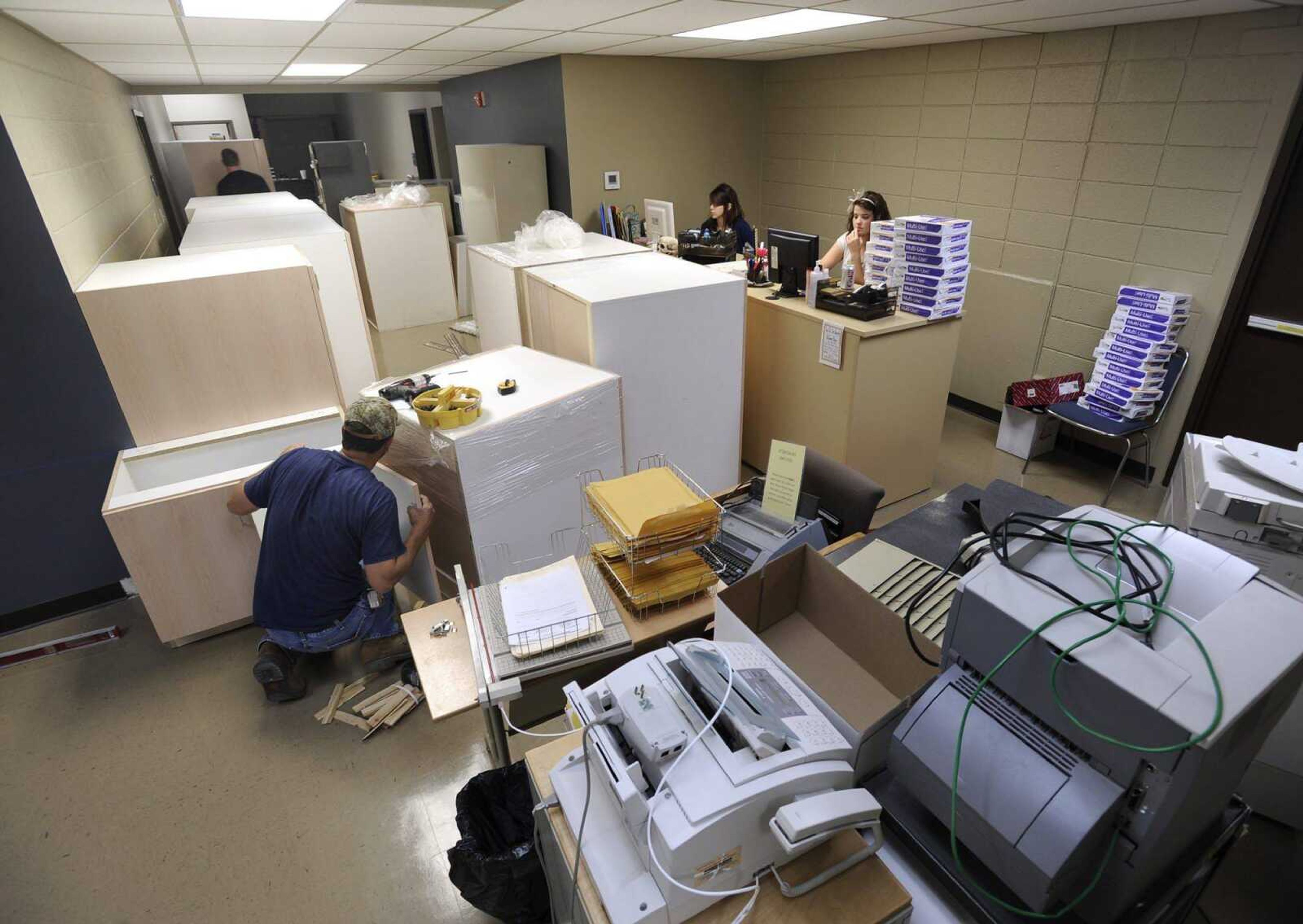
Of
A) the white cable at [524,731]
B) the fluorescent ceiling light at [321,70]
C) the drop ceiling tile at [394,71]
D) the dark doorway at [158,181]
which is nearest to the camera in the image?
the white cable at [524,731]

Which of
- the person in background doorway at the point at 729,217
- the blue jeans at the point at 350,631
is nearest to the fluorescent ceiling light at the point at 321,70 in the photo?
the person in background doorway at the point at 729,217

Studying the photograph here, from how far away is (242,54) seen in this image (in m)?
4.17

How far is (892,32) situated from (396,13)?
278cm

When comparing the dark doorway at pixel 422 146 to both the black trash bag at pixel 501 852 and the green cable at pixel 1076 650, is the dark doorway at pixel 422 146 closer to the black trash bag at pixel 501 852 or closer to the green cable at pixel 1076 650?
the black trash bag at pixel 501 852

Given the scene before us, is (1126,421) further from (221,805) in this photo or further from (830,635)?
(221,805)

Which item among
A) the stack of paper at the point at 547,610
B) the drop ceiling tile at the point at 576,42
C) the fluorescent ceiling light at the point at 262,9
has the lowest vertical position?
the stack of paper at the point at 547,610

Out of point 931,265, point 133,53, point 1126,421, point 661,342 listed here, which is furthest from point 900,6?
point 133,53

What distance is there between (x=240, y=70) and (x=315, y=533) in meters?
4.83

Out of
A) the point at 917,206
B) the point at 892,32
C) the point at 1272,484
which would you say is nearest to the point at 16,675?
the point at 1272,484

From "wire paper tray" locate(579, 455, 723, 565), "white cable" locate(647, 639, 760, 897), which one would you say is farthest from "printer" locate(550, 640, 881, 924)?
"wire paper tray" locate(579, 455, 723, 565)

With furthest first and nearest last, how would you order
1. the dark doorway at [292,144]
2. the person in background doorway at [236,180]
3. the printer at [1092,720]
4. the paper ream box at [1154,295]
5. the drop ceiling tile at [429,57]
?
the dark doorway at [292,144], the person in background doorway at [236,180], the drop ceiling tile at [429,57], the paper ream box at [1154,295], the printer at [1092,720]

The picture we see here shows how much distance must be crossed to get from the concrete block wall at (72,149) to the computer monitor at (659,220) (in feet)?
10.5

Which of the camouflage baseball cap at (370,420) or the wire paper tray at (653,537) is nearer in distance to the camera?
the wire paper tray at (653,537)

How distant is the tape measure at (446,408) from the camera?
2.23 metres
